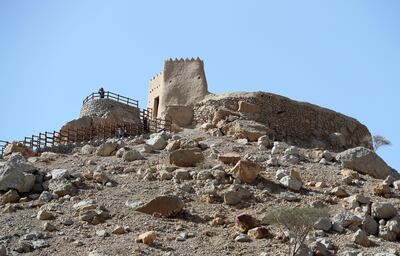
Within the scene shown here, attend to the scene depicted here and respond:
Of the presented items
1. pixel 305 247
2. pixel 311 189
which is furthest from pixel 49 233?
pixel 311 189

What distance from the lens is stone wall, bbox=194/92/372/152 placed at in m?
31.5

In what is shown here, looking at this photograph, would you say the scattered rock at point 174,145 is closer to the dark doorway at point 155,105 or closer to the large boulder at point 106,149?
the large boulder at point 106,149

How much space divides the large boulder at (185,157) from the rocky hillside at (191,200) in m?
0.03

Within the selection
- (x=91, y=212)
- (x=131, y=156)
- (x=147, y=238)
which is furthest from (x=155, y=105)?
(x=147, y=238)

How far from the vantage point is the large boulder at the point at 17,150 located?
1122 inches

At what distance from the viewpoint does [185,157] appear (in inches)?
969

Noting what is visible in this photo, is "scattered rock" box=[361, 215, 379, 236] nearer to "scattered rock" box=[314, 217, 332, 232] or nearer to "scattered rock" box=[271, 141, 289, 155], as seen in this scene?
"scattered rock" box=[314, 217, 332, 232]

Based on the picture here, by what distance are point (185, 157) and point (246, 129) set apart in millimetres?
5376

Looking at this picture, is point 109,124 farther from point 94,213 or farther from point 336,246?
point 336,246

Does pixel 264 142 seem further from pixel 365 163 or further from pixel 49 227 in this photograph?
pixel 49 227

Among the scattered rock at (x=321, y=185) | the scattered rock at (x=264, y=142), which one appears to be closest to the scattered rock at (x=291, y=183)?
the scattered rock at (x=321, y=185)

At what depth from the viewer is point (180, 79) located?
3403 centimetres

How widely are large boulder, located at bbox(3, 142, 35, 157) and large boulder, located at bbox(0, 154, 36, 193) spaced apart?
5.29 metres

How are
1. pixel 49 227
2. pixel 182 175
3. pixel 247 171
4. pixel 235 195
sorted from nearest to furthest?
pixel 49 227
pixel 235 195
pixel 247 171
pixel 182 175
